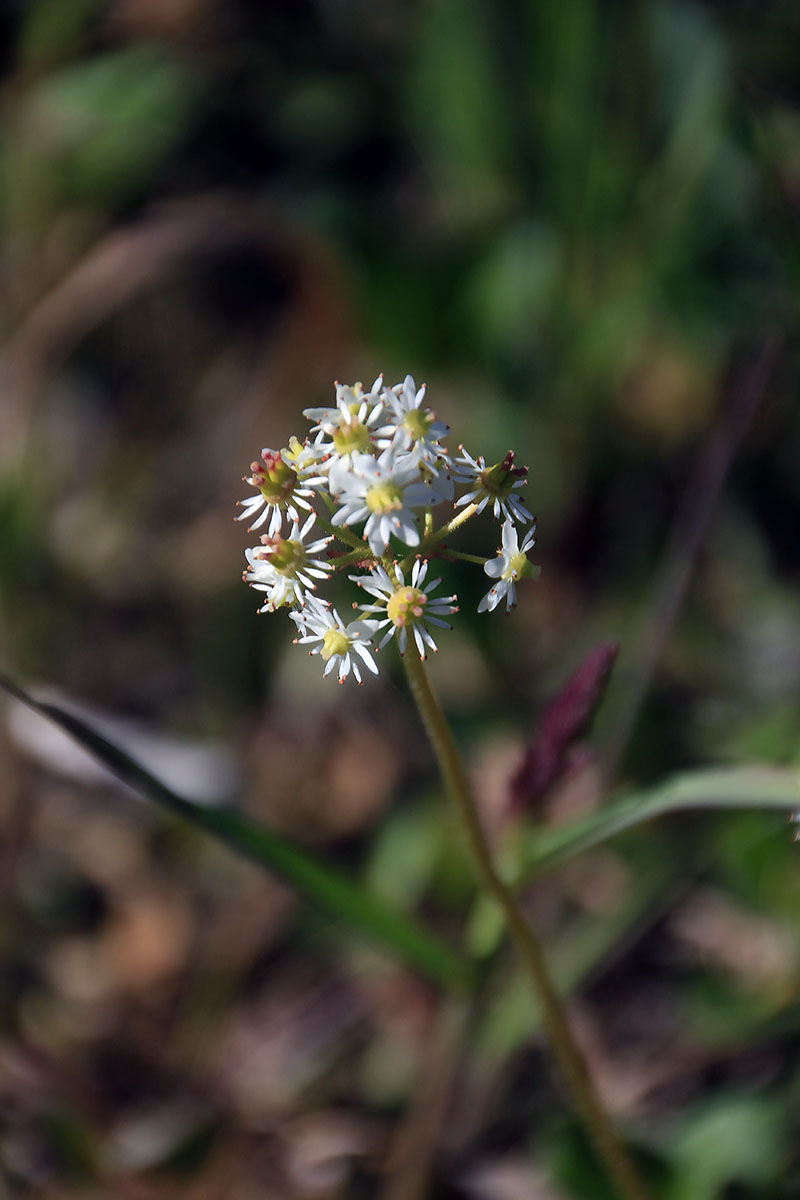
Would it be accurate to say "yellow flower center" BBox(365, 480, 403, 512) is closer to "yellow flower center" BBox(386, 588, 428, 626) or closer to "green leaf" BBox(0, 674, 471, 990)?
"yellow flower center" BBox(386, 588, 428, 626)

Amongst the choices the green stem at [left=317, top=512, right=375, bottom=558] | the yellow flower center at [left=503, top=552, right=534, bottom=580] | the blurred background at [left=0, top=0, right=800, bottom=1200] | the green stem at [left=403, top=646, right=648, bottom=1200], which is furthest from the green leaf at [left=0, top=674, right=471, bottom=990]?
the yellow flower center at [left=503, top=552, right=534, bottom=580]

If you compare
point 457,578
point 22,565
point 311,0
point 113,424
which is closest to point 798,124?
point 457,578

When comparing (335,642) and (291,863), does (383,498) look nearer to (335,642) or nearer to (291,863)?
(335,642)

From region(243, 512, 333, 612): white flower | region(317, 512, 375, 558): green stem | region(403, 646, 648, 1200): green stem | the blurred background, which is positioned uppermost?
the blurred background

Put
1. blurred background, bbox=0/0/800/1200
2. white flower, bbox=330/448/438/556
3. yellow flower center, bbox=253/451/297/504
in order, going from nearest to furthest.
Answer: white flower, bbox=330/448/438/556 < yellow flower center, bbox=253/451/297/504 < blurred background, bbox=0/0/800/1200

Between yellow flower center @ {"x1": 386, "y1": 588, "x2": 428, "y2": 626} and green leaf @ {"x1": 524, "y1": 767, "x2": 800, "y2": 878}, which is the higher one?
yellow flower center @ {"x1": 386, "y1": 588, "x2": 428, "y2": 626}

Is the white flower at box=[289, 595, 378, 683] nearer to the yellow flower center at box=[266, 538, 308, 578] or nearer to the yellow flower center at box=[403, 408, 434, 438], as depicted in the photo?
the yellow flower center at box=[266, 538, 308, 578]

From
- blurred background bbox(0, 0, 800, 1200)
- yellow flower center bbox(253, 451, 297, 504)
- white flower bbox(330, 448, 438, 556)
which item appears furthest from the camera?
blurred background bbox(0, 0, 800, 1200)

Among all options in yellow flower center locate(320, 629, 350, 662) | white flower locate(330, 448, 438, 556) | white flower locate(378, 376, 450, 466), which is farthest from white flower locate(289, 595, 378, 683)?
white flower locate(378, 376, 450, 466)

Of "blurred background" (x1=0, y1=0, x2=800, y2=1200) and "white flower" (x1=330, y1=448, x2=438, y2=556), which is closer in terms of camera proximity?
"white flower" (x1=330, y1=448, x2=438, y2=556)
